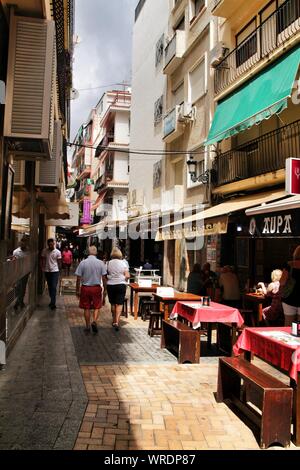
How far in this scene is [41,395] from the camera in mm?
5258

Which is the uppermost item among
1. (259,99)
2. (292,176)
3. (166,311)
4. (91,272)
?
Result: (259,99)

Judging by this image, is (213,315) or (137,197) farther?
(137,197)

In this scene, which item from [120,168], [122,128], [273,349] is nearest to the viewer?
[273,349]

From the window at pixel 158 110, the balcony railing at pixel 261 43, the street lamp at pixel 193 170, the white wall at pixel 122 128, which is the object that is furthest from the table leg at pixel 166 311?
the white wall at pixel 122 128

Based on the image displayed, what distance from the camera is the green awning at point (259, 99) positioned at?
10.6 m

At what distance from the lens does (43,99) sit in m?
5.74

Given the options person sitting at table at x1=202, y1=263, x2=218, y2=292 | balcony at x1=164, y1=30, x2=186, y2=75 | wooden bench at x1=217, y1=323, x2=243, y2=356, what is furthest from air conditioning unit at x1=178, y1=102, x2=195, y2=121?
wooden bench at x1=217, y1=323, x2=243, y2=356

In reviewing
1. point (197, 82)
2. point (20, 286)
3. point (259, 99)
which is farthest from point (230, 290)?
point (197, 82)

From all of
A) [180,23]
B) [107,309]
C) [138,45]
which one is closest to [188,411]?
[107,309]

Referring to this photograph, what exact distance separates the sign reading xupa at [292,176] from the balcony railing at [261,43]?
568 centimetres

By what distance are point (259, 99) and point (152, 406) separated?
9.21m

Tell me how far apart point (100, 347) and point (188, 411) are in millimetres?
3295

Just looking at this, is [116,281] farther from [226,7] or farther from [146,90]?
[146,90]

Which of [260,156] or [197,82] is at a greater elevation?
[197,82]
